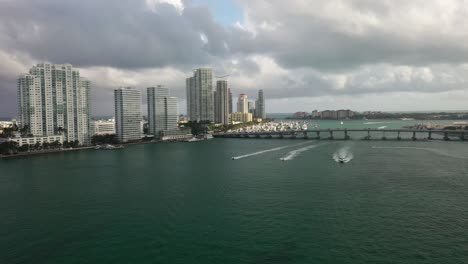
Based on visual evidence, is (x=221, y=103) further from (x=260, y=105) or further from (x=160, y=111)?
(x=260, y=105)

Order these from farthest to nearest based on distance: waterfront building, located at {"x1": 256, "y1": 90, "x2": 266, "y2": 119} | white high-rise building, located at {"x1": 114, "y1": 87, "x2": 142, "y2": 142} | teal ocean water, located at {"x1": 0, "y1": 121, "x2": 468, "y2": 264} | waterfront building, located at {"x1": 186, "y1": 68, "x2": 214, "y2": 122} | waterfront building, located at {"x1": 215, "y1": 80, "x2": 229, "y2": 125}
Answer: waterfront building, located at {"x1": 256, "y1": 90, "x2": 266, "y2": 119} → waterfront building, located at {"x1": 215, "y1": 80, "x2": 229, "y2": 125} → waterfront building, located at {"x1": 186, "y1": 68, "x2": 214, "y2": 122} → white high-rise building, located at {"x1": 114, "y1": 87, "x2": 142, "y2": 142} → teal ocean water, located at {"x1": 0, "y1": 121, "x2": 468, "y2": 264}

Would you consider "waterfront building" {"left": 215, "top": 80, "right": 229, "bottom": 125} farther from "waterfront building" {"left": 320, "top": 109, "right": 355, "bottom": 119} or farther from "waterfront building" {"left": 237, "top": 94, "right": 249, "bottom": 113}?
"waterfront building" {"left": 320, "top": 109, "right": 355, "bottom": 119}

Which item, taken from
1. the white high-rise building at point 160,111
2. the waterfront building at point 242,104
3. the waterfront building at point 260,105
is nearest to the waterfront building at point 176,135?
the white high-rise building at point 160,111

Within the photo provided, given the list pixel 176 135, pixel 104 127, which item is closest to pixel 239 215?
pixel 176 135

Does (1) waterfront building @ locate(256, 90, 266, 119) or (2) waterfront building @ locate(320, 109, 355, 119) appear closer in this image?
(1) waterfront building @ locate(256, 90, 266, 119)

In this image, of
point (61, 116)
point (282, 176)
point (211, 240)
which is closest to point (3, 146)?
point (61, 116)

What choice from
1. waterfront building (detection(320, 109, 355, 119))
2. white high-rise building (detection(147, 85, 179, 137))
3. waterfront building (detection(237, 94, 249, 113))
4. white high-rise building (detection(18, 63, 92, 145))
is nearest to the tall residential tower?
waterfront building (detection(237, 94, 249, 113))

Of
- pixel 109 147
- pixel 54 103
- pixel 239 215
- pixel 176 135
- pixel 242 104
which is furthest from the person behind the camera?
pixel 242 104
